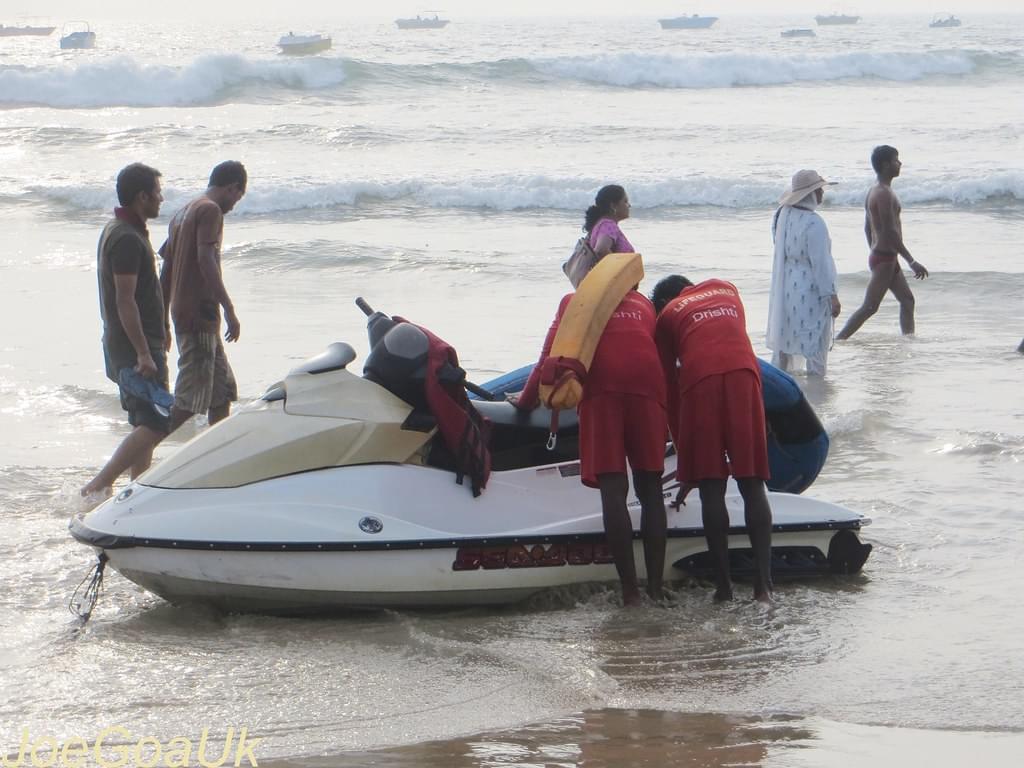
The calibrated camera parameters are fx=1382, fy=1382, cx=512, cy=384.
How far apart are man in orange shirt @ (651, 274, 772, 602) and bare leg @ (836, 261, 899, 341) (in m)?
6.17

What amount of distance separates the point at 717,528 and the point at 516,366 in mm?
5288

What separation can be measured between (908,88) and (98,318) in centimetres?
3649

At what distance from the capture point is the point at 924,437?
8.59m

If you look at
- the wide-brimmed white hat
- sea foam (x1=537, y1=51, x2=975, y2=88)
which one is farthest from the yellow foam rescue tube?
sea foam (x1=537, y1=51, x2=975, y2=88)

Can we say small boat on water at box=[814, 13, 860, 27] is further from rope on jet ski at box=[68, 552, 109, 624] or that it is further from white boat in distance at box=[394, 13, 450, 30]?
rope on jet ski at box=[68, 552, 109, 624]

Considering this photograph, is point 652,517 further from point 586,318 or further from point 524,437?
point 586,318

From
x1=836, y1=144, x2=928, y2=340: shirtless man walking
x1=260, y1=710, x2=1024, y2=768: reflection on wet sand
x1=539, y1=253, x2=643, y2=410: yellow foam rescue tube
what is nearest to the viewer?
x1=260, y1=710, x2=1024, y2=768: reflection on wet sand

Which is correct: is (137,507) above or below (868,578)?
above

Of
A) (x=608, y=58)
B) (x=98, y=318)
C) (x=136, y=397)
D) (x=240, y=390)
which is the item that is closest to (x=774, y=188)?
(x=98, y=318)

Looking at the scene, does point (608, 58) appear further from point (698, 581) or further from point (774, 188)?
point (698, 581)

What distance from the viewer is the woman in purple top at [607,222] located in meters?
8.16

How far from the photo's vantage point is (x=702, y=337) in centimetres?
553

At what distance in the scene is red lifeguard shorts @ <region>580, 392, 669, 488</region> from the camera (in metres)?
5.40

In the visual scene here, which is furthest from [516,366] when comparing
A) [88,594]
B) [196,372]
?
[88,594]
